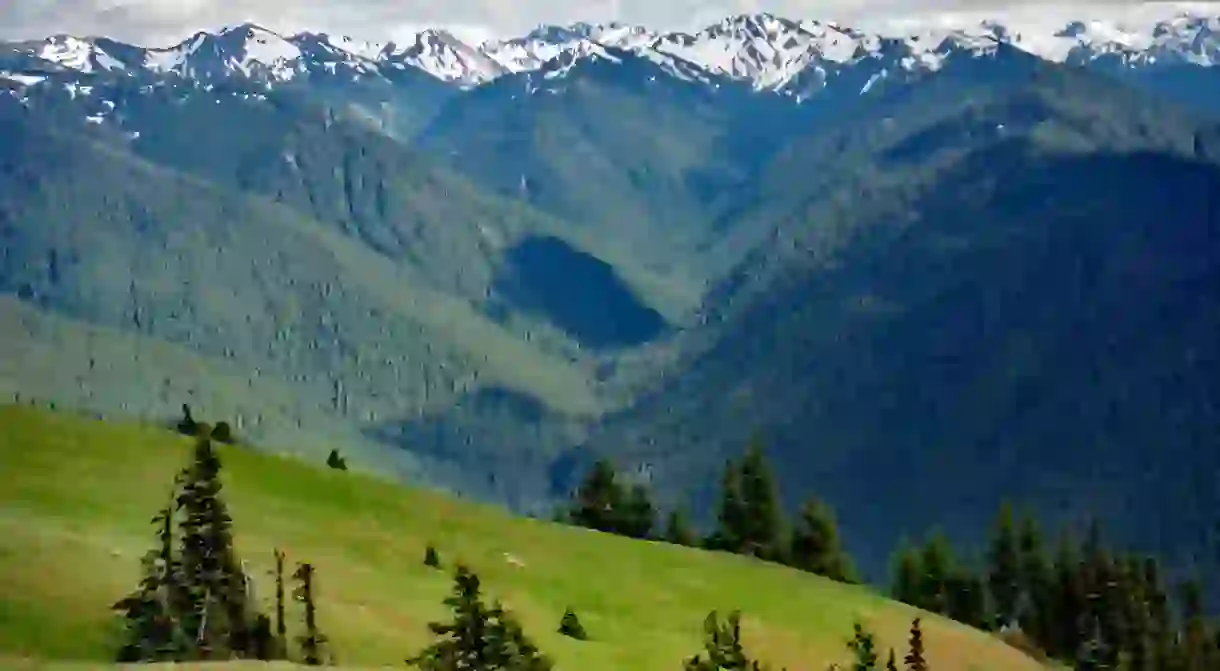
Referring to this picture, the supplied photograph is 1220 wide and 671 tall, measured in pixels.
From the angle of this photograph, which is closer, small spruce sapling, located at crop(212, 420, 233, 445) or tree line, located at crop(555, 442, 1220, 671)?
small spruce sapling, located at crop(212, 420, 233, 445)

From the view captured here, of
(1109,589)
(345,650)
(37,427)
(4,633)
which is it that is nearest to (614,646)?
(345,650)

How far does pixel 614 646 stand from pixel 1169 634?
228 feet

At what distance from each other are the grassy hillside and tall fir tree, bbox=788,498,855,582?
16.1m

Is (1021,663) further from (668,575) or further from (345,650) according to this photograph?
(345,650)

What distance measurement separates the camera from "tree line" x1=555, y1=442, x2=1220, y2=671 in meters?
128

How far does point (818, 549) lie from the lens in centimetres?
14188

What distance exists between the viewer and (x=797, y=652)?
296 ft

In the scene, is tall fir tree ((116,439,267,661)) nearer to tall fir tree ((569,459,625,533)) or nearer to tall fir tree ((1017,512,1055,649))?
tall fir tree ((569,459,625,533))

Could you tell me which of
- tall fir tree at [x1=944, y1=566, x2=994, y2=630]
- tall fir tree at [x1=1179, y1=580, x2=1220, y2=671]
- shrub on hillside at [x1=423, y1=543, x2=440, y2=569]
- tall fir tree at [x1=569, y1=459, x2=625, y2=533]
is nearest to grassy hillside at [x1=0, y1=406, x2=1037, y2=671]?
shrub on hillside at [x1=423, y1=543, x2=440, y2=569]

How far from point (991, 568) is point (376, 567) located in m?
77.8

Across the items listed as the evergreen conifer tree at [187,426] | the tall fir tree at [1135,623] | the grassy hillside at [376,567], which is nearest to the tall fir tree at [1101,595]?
the tall fir tree at [1135,623]

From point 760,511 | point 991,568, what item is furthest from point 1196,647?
point 760,511

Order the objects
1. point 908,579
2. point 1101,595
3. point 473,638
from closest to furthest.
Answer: point 473,638 < point 1101,595 < point 908,579

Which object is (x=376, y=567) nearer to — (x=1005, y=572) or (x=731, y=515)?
(x=731, y=515)
